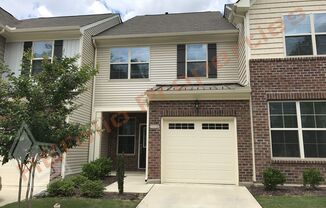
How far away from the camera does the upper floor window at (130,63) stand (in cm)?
A: 1359

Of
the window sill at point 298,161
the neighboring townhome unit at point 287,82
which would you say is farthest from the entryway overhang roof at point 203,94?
the window sill at point 298,161

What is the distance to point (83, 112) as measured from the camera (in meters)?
12.6

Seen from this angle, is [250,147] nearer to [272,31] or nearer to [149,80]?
[272,31]

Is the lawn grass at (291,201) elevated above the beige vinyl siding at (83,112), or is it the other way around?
the beige vinyl siding at (83,112)

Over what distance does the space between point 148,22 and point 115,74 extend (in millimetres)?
4322

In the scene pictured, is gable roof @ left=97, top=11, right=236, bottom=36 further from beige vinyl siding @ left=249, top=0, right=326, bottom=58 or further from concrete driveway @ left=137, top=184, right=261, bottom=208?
concrete driveway @ left=137, top=184, right=261, bottom=208

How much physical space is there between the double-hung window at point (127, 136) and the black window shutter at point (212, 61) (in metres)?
4.81

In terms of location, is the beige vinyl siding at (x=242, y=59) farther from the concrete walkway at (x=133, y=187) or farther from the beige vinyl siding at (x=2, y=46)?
the beige vinyl siding at (x=2, y=46)

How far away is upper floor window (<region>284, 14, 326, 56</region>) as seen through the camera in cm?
1013

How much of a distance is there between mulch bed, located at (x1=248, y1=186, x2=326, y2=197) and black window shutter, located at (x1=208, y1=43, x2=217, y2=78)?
5.79 meters

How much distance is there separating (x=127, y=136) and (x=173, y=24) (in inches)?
257

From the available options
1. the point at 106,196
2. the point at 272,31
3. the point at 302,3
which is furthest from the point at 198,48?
the point at 106,196

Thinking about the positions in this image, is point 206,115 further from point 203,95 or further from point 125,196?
point 125,196

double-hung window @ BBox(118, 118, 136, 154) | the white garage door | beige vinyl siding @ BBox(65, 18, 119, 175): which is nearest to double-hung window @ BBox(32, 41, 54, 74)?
beige vinyl siding @ BBox(65, 18, 119, 175)
